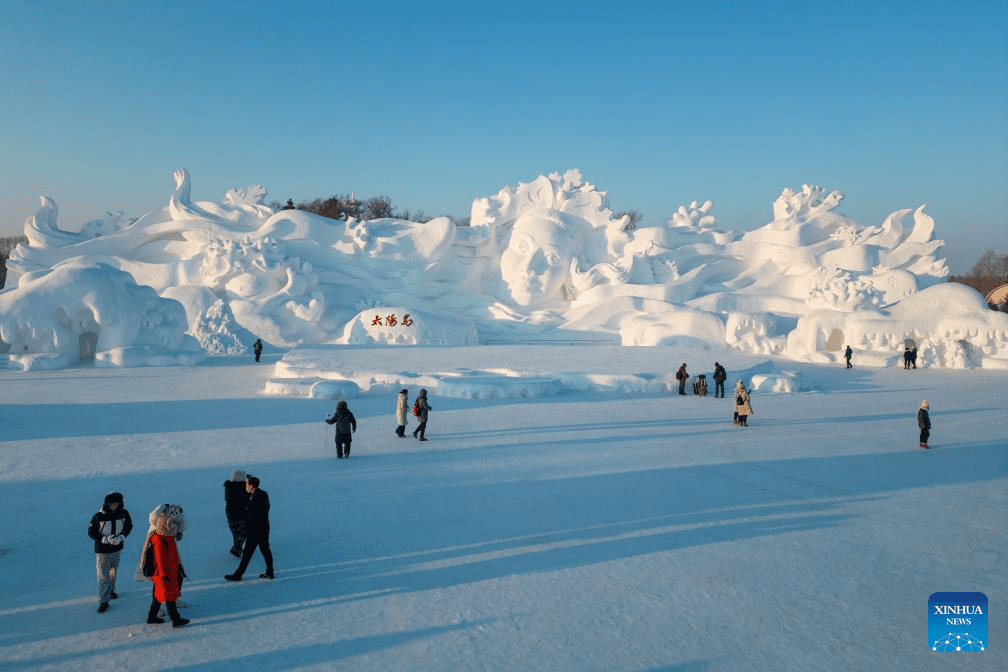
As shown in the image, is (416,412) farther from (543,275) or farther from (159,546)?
(543,275)

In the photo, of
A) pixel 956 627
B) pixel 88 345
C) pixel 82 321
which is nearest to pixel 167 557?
pixel 956 627

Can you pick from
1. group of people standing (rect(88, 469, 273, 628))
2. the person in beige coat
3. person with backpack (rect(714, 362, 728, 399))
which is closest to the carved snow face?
person with backpack (rect(714, 362, 728, 399))

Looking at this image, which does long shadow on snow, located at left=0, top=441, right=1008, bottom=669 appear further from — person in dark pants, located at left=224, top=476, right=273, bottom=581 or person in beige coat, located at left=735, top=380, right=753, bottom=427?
person in beige coat, located at left=735, top=380, right=753, bottom=427

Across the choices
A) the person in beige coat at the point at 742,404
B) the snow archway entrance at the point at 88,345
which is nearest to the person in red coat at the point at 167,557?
the person in beige coat at the point at 742,404

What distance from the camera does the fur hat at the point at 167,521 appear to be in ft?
12.6

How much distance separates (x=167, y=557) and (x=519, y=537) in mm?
2717

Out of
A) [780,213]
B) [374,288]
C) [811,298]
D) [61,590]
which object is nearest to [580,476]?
[61,590]

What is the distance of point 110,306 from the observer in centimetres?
1723

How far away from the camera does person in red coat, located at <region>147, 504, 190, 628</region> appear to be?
12.6 ft

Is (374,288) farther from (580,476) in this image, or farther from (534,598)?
(534,598)

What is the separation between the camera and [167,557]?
3885 millimetres

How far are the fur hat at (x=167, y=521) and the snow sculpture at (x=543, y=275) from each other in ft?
54.1

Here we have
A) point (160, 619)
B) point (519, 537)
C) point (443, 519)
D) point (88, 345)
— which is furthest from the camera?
point (88, 345)

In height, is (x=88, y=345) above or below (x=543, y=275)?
below
